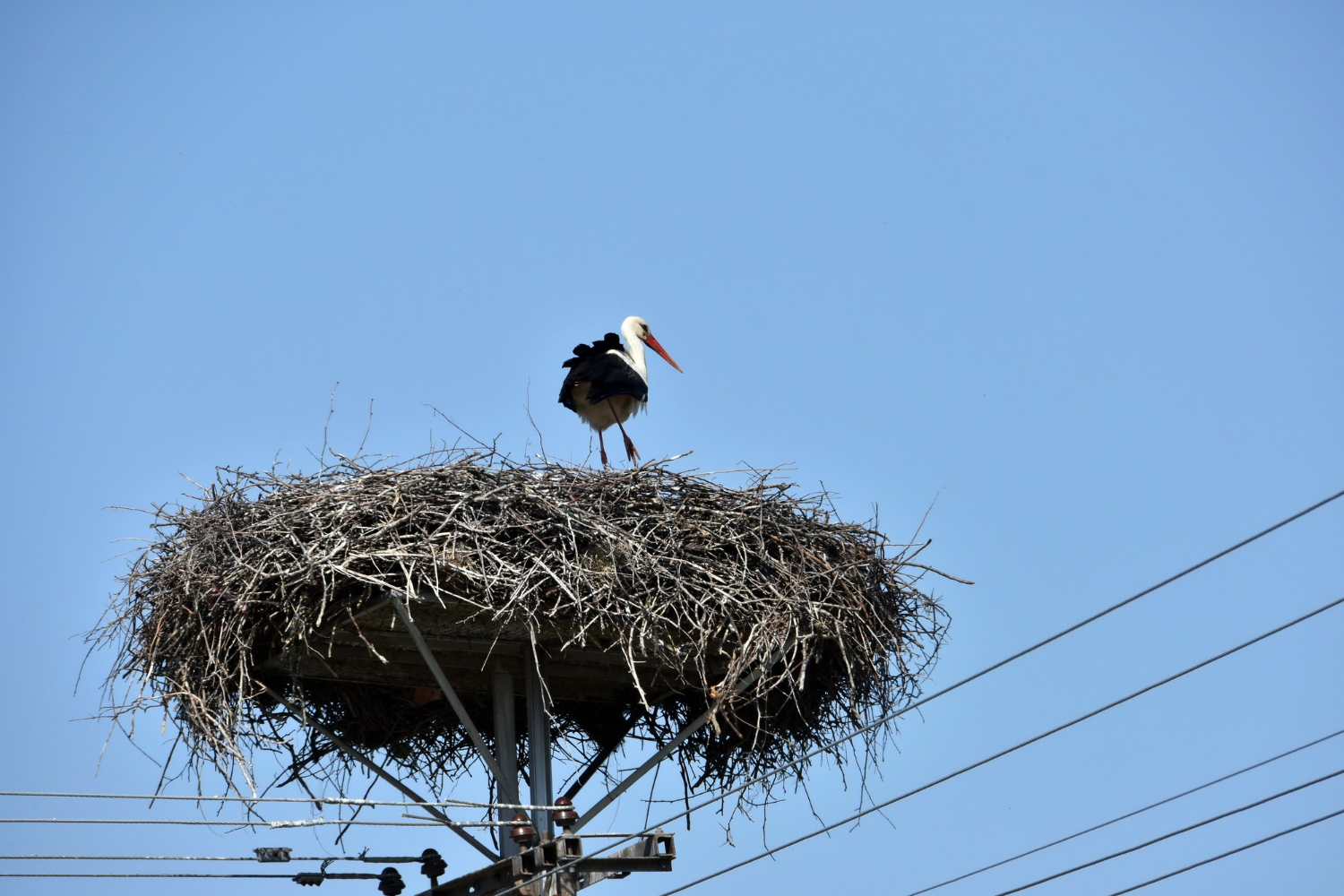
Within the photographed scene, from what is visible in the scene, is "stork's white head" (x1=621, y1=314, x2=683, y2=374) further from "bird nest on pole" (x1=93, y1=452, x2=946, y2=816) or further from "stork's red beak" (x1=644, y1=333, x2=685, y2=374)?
"bird nest on pole" (x1=93, y1=452, x2=946, y2=816)

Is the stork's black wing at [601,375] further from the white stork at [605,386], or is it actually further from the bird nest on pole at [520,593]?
the bird nest on pole at [520,593]

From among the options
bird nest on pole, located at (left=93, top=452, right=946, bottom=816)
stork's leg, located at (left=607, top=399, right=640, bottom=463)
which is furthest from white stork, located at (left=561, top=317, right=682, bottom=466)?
bird nest on pole, located at (left=93, top=452, right=946, bottom=816)

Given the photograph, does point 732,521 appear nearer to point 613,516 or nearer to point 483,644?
Result: point 613,516

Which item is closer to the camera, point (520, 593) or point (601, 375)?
point (520, 593)

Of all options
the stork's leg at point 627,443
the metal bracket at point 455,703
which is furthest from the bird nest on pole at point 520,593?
the stork's leg at point 627,443

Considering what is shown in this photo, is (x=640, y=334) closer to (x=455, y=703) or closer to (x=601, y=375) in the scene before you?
(x=601, y=375)

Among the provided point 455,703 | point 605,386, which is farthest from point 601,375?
point 455,703

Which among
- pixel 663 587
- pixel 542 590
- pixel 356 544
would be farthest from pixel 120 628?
pixel 663 587

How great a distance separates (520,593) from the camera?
821cm

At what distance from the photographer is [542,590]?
8602 millimetres

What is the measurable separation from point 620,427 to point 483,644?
2822 millimetres

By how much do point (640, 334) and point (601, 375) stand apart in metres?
1.57

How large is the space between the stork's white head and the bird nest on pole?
375cm

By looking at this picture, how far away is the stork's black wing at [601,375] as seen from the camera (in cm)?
1192
